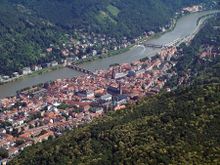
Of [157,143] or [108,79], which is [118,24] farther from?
[157,143]

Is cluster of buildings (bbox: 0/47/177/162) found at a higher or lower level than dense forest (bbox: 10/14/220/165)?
lower

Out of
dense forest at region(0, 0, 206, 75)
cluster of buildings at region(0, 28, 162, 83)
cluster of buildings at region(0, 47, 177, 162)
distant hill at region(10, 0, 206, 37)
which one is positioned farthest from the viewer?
distant hill at region(10, 0, 206, 37)

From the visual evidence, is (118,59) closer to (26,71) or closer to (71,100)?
(26,71)

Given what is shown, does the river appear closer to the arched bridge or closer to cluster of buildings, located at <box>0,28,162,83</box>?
the arched bridge

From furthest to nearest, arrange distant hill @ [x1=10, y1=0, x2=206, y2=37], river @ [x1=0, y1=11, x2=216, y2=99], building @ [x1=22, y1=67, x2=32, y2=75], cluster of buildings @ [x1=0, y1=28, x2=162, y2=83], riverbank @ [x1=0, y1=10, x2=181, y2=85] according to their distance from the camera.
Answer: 1. distant hill @ [x1=10, y1=0, x2=206, y2=37]
2. cluster of buildings @ [x1=0, y1=28, x2=162, y2=83]
3. building @ [x1=22, y1=67, x2=32, y2=75]
4. riverbank @ [x1=0, y1=10, x2=181, y2=85]
5. river @ [x1=0, y1=11, x2=216, y2=99]

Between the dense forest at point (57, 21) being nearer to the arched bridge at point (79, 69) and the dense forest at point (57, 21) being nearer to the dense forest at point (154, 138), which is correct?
the arched bridge at point (79, 69)

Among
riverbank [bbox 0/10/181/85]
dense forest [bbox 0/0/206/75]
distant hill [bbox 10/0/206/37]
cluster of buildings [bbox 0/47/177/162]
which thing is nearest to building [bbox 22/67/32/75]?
riverbank [bbox 0/10/181/85]
